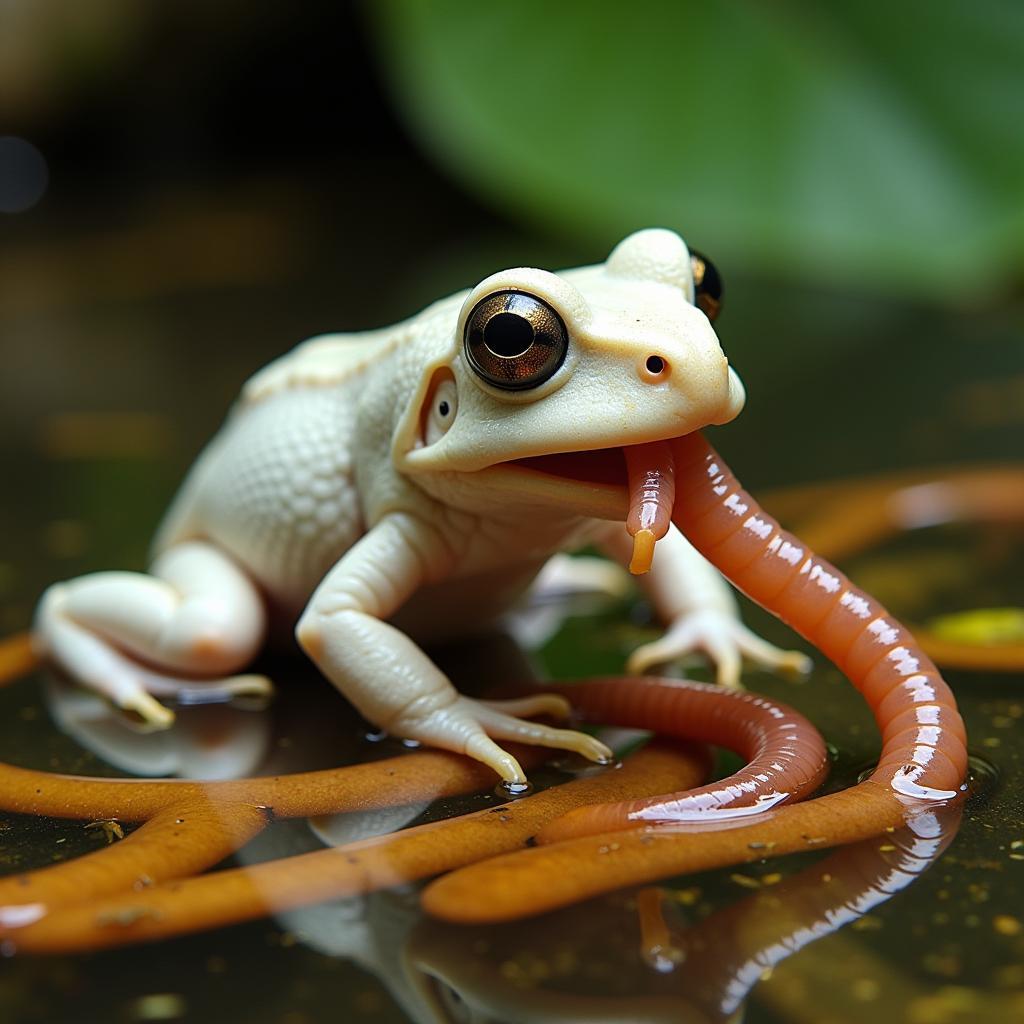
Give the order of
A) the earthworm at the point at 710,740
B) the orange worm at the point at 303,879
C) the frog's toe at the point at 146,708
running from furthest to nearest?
1. the frog's toe at the point at 146,708
2. the earthworm at the point at 710,740
3. the orange worm at the point at 303,879

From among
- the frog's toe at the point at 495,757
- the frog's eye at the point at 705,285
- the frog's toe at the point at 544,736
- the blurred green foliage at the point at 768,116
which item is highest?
the blurred green foliage at the point at 768,116

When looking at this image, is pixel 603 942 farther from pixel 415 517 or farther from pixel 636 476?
pixel 415 517

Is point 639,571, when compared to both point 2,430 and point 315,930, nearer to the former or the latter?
point 315,930

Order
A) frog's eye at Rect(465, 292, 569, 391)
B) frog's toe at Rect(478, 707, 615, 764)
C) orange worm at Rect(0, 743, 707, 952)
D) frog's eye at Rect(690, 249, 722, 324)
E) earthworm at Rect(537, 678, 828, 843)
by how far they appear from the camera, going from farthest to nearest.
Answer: frog's eye at Rect(690, 249, 722, 324), frog's toe at Rect(478, 707, 615, 764), frog's eye at Rect(465, 292, 569, 391), earthworm at Rect(537, 678, 828, 843), orange worm at Rect(0, 743, 707, 952)

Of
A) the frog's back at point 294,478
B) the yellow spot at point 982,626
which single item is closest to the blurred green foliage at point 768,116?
the yellow spot at point 982,626

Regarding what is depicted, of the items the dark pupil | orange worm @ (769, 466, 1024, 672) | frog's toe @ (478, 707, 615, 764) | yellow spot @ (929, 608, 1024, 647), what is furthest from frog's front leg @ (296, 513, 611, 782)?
orange worm @ (769, 466, 1024, 672)

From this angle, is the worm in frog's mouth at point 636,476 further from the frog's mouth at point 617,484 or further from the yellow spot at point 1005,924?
the yellow spot at point 1005,924

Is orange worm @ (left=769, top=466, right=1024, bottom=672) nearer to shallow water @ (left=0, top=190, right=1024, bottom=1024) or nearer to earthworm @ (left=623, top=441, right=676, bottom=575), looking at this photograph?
shallow water @ (left=0, top=190, right=1024, bottom=1024)

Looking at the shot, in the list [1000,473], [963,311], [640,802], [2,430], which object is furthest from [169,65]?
[640,802]
